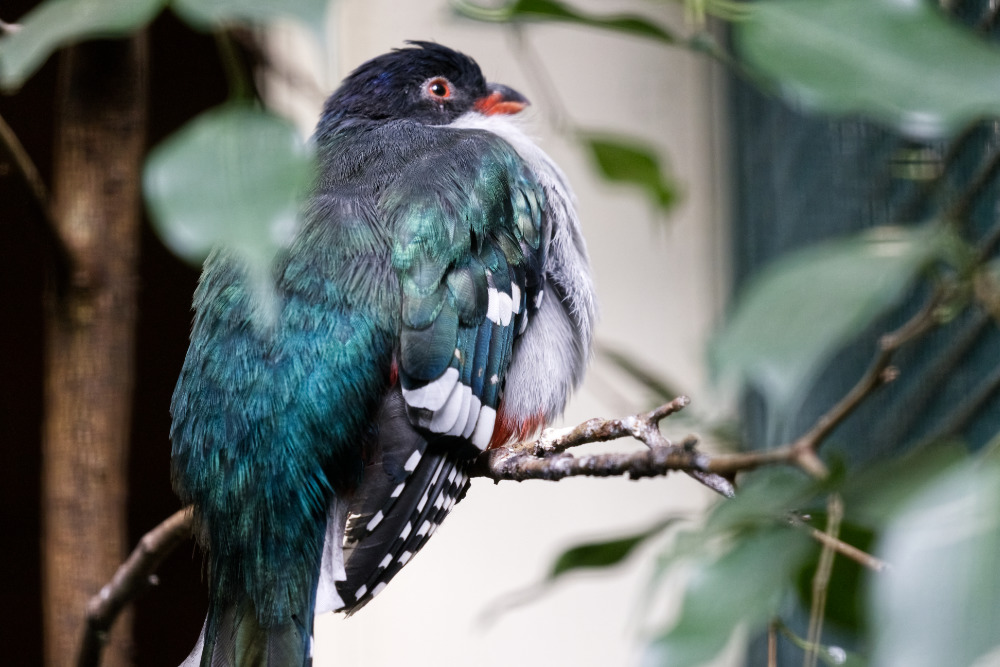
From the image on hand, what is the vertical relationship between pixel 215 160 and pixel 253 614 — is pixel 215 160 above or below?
above

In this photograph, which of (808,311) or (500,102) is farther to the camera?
(500,102)

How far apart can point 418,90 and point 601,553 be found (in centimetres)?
127

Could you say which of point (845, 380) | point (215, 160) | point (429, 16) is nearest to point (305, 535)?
point (215, 160)

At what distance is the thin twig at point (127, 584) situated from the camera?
135 cm

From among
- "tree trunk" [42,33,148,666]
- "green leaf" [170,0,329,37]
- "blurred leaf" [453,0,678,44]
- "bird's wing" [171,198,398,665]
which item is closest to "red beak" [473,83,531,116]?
"tree trunk" [42,33,148,666]

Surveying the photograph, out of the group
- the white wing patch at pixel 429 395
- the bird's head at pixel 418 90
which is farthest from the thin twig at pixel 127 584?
the bird's head at pixel 418 90

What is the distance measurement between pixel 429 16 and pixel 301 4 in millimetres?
2866

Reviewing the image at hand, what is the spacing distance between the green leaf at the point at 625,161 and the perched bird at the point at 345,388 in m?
0.27

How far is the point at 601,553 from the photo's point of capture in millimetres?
779

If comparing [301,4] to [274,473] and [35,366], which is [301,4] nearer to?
[274,473]

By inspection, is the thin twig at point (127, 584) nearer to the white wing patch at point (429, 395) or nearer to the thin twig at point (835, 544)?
the white wing patch at point (429, 395)

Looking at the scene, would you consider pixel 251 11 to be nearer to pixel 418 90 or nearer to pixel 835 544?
pixel 835 544

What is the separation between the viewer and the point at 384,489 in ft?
4.20

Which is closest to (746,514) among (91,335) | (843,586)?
(843,586)
